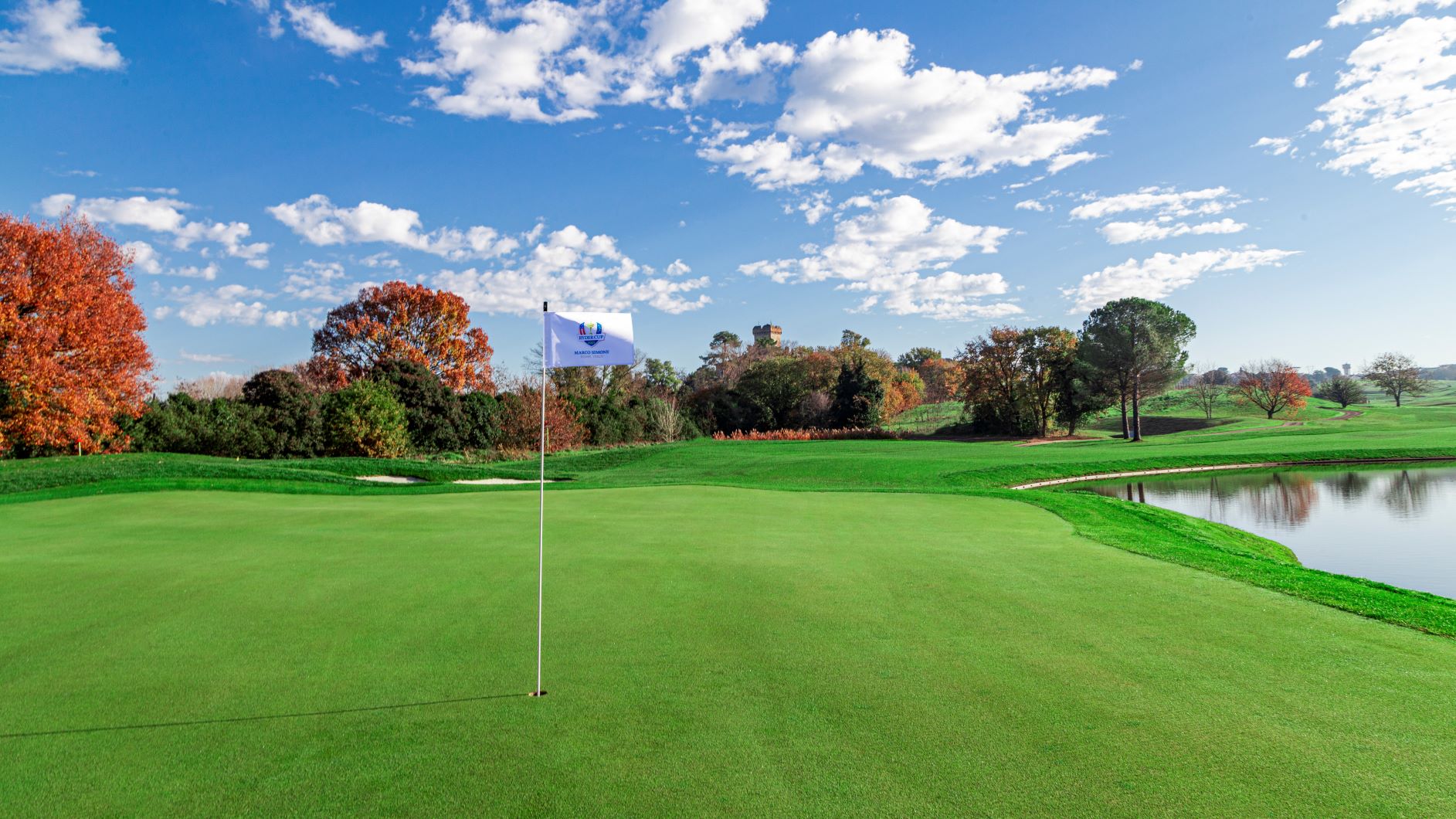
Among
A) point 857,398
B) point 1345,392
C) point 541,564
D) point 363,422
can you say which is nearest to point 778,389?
point 857,398

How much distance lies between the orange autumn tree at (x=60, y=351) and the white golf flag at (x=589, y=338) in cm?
2297

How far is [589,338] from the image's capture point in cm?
548

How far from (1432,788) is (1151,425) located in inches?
2076

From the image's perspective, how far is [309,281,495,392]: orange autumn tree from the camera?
43.7 meters

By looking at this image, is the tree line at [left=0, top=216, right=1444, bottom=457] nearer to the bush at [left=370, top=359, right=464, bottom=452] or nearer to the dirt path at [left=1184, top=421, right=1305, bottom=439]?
the bush at [left=370, top=359, right=464, bottom=452]

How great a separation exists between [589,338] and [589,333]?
0.15ft

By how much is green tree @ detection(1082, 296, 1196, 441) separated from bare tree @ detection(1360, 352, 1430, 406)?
33.8 m

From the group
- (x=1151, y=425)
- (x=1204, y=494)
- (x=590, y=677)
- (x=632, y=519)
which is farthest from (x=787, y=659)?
(x=1151, y=425)

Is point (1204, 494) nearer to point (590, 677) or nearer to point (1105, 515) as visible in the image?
point (1105, 515)

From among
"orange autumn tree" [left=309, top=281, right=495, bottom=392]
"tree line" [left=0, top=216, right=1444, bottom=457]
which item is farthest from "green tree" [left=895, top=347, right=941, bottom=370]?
"orange autumn tree" [left=309, top=281, right=495, bottom=392]

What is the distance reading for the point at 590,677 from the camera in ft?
14.8

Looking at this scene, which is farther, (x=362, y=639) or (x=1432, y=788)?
(x=362, y=639)

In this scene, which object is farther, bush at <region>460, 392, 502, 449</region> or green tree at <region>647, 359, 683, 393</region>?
green tree at <region>647, 359, 683, 393</region>

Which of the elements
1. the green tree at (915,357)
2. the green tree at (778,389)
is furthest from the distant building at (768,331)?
the green tree at (778,389)
